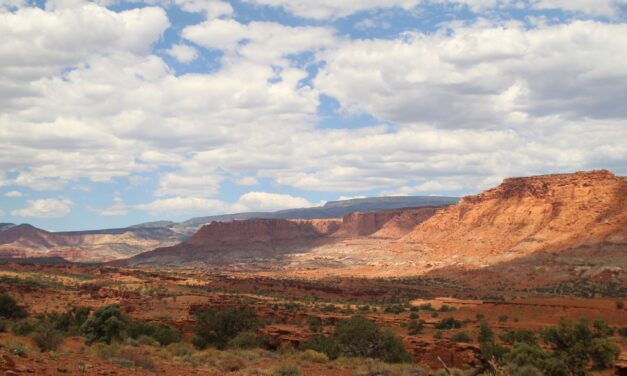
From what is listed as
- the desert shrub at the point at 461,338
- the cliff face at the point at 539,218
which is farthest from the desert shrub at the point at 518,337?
the cliff face at the point at 539,218

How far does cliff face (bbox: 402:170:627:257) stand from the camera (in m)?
76.1

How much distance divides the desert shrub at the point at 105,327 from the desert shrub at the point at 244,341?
506 centimetres

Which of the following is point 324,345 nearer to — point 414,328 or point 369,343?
point 369,343

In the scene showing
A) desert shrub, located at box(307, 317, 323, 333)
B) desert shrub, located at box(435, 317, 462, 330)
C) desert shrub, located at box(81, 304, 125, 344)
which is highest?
desert shrub, located at box(81, 304, 125, 344)

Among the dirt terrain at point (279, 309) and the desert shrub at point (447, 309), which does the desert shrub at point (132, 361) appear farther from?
the desert shrub at point (447, 309)

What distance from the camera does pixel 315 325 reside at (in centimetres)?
2952

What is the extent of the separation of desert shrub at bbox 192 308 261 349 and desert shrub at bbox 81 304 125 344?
11.5 ft

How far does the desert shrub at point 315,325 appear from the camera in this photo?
2798 cm

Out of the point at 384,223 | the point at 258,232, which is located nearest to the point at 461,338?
the point at 384,223

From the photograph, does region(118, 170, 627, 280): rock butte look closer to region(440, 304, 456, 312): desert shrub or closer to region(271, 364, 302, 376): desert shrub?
region(440, 304, 456, 312): desert shrub

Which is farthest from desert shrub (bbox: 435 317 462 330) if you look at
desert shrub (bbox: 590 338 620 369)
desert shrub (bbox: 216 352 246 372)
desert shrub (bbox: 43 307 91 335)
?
desert shrub (bbox: 43 307 91 335)

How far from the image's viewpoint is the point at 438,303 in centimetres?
4378

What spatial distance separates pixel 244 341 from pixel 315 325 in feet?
21.5

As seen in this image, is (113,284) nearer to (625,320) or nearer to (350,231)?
(625,320)
